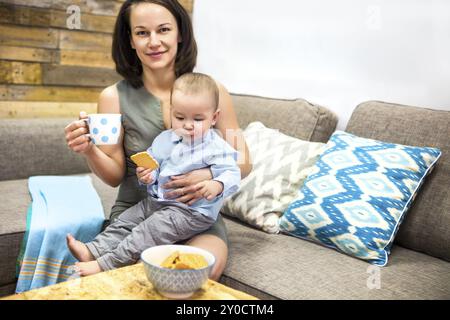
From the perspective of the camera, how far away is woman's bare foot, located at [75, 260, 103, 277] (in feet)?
4.54

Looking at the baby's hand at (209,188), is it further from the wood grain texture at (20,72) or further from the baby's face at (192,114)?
the wood grain texture at (20,72)

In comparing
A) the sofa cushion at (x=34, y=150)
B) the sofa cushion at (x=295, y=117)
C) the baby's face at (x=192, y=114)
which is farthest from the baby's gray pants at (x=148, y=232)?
the sofa cushion at (x=34, y=150)

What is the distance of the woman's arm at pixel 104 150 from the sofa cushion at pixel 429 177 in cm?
95

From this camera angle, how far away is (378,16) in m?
2.08

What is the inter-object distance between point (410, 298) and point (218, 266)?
1.81ft

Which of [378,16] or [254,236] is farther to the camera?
[378,16]

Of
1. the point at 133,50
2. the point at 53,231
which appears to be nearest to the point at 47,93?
the point at 133,50

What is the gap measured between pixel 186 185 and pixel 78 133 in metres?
0.35

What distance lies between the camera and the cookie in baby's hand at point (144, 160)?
133cm

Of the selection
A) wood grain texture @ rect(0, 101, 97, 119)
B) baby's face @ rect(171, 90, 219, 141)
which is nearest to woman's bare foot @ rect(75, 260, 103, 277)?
baby's face @ rect(171, 90, 219, 141)

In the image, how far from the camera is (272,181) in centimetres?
187

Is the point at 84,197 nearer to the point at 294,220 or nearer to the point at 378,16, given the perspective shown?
the point at 294,220

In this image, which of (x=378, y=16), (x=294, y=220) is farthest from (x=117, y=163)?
(x=378, y=16)

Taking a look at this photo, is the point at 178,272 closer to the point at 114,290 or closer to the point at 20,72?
the point at 114,290
